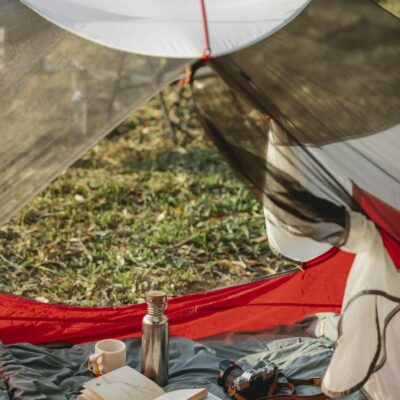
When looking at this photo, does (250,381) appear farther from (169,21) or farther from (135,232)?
(135,232)

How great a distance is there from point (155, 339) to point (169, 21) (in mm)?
902

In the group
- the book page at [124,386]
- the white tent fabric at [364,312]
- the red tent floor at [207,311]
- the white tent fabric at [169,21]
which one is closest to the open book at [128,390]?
the book page at [124,386]

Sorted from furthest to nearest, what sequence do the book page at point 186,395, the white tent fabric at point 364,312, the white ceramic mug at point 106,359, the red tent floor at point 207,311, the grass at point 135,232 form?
the grass at point 135,232 → the red tent floor at point 207,311 → the white ceramic mug at point 106,359 → the book page at point 186,395 → the white tent fabric at point 364,312

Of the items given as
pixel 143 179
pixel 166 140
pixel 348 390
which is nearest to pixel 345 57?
pixel 348 390

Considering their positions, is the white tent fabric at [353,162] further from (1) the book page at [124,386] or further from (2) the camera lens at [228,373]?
(1) the book page at [124,386]

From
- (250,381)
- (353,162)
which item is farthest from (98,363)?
(353,162)

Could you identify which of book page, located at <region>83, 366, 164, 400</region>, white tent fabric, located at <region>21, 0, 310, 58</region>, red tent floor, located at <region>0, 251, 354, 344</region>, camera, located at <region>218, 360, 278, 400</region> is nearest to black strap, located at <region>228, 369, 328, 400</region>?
camera, located at <region>218, 360, 278, 400</region>

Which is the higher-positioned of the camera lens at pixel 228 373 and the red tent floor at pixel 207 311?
the camera lens at pixel 228 373

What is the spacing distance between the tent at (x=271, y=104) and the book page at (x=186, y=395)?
0.38 metres

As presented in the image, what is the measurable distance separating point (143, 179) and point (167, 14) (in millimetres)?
2779

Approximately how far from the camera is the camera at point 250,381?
227 centimetres

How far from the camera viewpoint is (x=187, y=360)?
2.53 metres

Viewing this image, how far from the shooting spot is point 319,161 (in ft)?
6.66

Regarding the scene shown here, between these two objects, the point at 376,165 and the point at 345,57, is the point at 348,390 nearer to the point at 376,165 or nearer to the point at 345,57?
the point at 376,165
